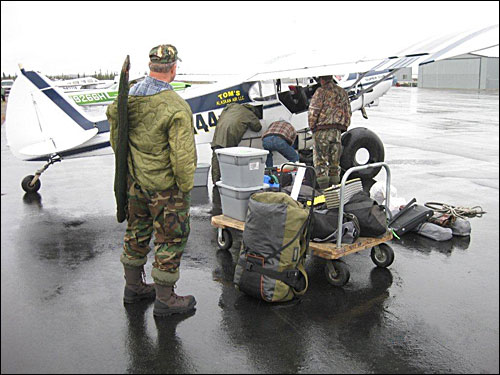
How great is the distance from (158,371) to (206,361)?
1.10 ft

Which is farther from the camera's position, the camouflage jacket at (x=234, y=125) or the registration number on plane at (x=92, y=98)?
the registration number on plane at (x=92, y=98)

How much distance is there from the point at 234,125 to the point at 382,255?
3.84 meters

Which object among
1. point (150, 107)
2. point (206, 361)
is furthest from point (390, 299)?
point (150, 107)

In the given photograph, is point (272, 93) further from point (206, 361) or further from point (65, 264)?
point (206, 361)

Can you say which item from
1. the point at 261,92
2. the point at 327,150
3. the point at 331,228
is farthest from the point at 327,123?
the point at 331,228

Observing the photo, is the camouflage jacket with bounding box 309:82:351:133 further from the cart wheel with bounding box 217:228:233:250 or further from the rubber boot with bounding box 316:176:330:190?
the cart wheel with bounding box 217:228:233:250

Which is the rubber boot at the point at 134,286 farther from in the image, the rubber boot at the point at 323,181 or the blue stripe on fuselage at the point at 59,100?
the blue stripe on fuselage at the point at 59,100

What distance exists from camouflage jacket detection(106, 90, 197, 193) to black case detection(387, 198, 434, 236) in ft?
9.71

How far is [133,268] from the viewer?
4.38m

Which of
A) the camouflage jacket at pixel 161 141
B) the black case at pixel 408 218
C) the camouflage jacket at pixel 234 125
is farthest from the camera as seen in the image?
the camouflage jacket at pixel 234 125

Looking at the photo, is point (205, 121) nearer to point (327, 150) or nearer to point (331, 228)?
point (327, 150)

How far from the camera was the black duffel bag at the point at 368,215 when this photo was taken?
16.4 feet

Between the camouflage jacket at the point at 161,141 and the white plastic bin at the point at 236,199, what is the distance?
148 cm

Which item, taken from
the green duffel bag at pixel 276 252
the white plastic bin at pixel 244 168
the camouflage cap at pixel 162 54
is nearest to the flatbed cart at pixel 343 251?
the green duffel bag at pixel 276 252
